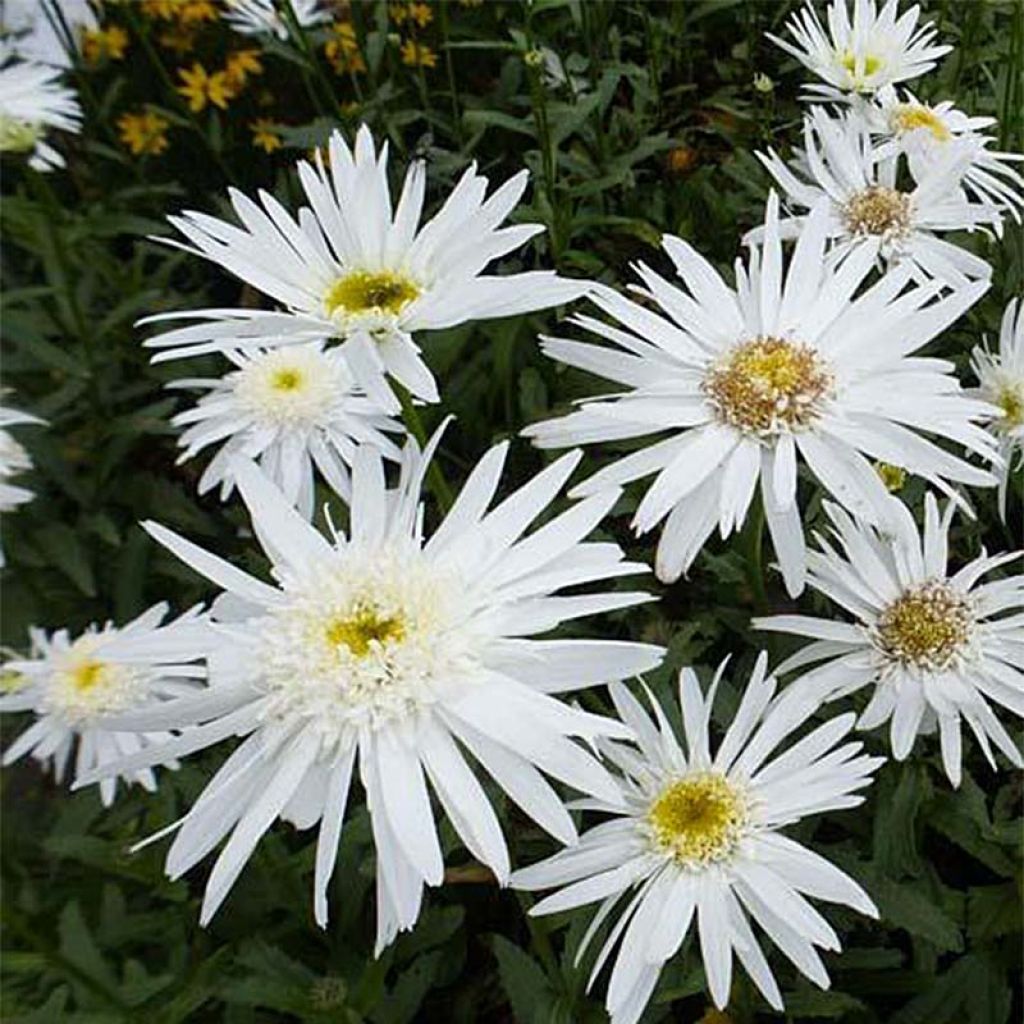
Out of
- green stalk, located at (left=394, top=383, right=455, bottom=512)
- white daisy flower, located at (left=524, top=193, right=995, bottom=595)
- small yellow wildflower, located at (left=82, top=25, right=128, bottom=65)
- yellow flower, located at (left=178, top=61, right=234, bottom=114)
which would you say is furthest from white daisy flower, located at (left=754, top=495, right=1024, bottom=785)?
small yellow wildflower, located at (left=82, top=25, right=128, bottom=65)

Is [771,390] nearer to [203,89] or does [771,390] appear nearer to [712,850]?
[712,850]

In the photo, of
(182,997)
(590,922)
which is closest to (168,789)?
(182,997)

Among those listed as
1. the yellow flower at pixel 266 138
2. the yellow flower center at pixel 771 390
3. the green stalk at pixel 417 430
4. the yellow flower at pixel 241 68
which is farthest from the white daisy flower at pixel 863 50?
the yellow flower at pixel 241 68

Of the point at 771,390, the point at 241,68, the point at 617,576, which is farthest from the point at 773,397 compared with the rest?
the point at 241,68

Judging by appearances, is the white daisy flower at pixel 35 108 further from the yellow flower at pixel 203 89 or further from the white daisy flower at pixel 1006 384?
the white daisy flower at pixel 1006 384

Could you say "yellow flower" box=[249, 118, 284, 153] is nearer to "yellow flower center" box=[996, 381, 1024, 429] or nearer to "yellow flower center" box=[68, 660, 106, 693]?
"yellow flower center" box=[68, 660, 106, 693]
